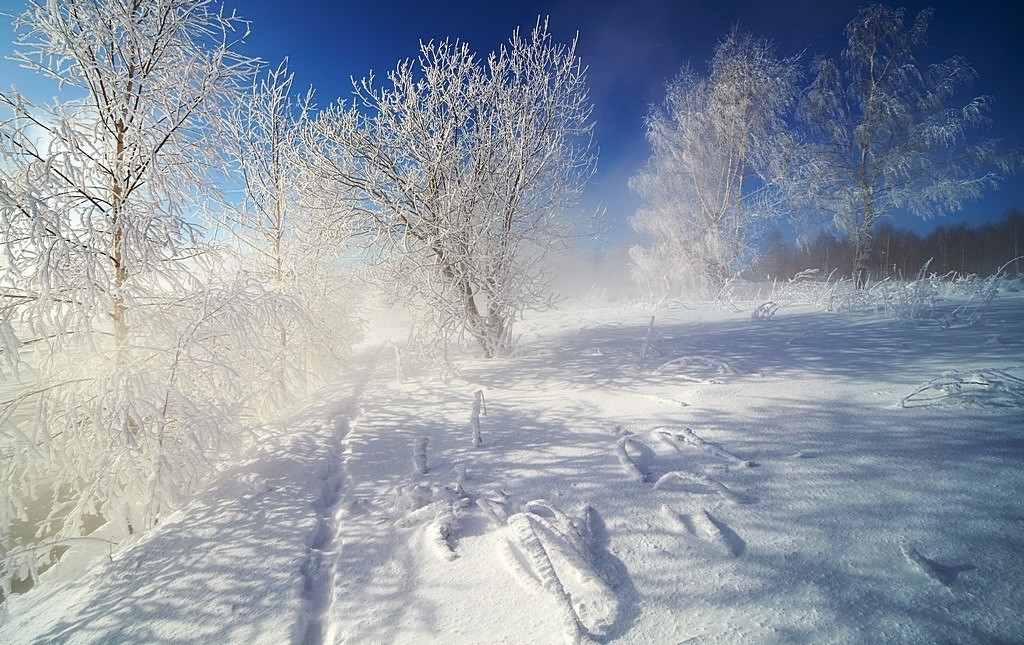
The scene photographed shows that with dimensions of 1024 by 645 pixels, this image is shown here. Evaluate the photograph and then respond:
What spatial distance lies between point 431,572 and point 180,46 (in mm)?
3968

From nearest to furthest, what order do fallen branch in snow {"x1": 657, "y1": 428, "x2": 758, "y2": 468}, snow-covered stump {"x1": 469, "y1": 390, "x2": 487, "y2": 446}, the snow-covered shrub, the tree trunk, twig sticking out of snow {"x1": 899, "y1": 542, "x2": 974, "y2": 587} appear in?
twig sticking out of snow {"x1": 899, "y1": 542, "x2": 974, "y2": 587}, fallen branch in snow {"x1": 657, "y1": 428, "x2": 758, "y2": 468}, the snow-covered shrub, snow-covered stump {"x1": 469, "y1": 390, "x2": 487, "y2": 446}, the tree trunk

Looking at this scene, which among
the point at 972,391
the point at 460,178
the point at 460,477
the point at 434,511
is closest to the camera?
the point at 434,511

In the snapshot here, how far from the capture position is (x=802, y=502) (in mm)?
1452

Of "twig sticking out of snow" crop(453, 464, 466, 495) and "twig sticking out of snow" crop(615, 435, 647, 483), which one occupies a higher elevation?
"twig sticking out of snow" crop(615, 435, 647, 483)

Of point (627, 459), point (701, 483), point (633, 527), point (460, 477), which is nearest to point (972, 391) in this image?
point (701, 483)

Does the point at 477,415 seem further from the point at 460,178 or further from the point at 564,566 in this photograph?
the point at 460,178

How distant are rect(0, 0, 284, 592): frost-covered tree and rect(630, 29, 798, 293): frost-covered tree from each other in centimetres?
1092

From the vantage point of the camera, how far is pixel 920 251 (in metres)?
17.9

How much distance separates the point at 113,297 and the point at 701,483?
3634 millimetres

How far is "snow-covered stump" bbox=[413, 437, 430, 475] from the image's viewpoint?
2261 millimetres

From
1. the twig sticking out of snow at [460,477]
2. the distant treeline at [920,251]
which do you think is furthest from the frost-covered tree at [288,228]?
the distant treeline at [920,251]

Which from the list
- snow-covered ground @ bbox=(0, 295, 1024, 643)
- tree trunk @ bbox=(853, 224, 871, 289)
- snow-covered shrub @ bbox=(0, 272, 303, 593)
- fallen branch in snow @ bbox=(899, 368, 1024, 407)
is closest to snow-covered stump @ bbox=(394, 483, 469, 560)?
snow-covered ground @ bbox=(0, 295, 1024, 643)

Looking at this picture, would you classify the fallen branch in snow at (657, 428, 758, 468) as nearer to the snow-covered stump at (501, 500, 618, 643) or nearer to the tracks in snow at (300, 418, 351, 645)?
the snow-covered stump at (501, 500, 618, 643)

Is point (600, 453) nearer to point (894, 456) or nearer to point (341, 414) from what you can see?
point (894, 456)
